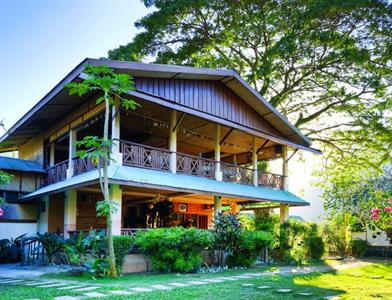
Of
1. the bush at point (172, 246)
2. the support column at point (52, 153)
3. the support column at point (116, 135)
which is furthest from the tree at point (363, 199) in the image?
the support column at point (52, 153)

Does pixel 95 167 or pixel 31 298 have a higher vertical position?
pixel 95 167

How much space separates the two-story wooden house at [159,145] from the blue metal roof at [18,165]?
428 mm

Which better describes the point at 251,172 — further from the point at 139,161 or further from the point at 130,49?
the point at 130,49

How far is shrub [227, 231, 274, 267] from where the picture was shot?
13484 millimetres

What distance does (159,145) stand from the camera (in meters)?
19.9

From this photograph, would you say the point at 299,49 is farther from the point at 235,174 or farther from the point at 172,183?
the point at 172,183

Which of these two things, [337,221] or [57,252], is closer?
[57,252]

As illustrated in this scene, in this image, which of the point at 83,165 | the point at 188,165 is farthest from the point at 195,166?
the point at 83,165

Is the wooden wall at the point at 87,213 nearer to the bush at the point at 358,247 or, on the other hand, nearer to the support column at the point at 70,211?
the support column at the point at 70,211

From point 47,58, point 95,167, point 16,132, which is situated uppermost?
point 47,58

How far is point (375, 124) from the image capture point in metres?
21.9

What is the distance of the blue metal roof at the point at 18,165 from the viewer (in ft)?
56.1

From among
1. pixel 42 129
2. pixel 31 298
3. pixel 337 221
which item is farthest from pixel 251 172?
pixel 31 298

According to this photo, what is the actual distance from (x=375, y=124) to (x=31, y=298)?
1909 cm
